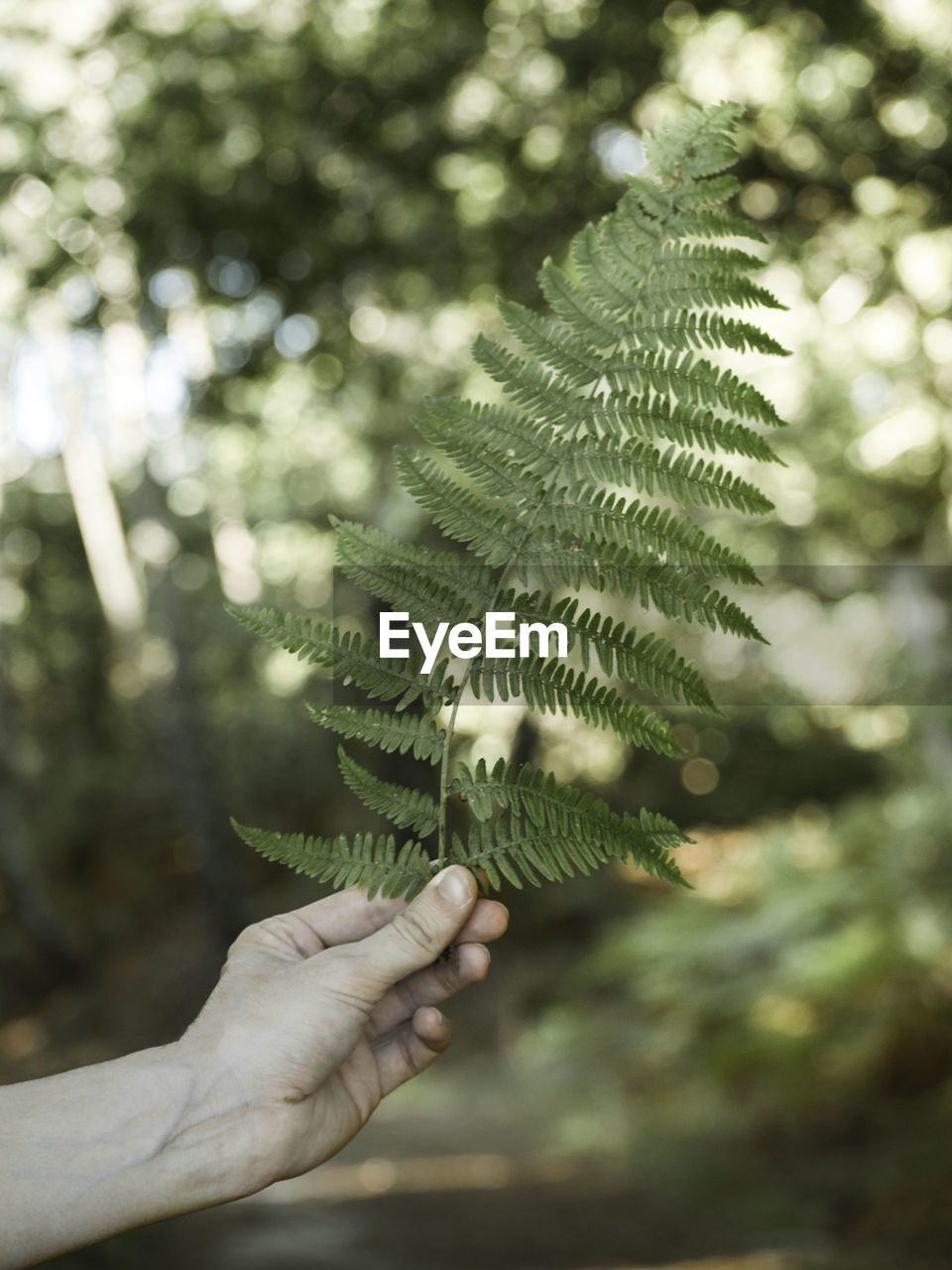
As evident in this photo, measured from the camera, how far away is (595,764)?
45.6 feet

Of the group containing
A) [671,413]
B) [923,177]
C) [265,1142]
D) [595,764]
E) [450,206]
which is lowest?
[595,764]

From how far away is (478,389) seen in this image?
10.5 m

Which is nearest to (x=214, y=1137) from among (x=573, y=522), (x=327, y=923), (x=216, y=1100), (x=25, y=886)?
(x=216, y=1100)

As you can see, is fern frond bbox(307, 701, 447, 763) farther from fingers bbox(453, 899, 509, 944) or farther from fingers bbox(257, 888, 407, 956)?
fingers bbox(257, 888, 407, 956)

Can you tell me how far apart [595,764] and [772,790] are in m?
2.65

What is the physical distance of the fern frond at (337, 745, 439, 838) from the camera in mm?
1355

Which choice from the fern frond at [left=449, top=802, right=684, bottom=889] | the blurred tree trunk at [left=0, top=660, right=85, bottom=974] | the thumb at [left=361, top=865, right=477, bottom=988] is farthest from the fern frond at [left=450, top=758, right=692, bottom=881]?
the blurred tree trunk at [left=0, top=660, right=85, bottom=974]

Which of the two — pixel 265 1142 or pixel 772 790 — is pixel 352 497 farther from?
pixel 265 1142

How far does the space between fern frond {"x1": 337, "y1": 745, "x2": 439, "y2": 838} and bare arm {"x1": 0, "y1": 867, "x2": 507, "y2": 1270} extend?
81 mm

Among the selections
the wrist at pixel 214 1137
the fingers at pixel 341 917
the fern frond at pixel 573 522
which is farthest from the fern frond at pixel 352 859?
the wrist at pixel 214 1137

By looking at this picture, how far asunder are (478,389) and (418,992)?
9.36m

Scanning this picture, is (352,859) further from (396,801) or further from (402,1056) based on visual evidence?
(402,1056)

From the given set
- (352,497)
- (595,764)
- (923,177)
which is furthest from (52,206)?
(352,497)

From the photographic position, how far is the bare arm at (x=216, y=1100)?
4.57 ft
